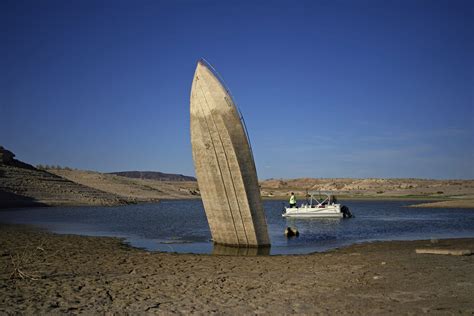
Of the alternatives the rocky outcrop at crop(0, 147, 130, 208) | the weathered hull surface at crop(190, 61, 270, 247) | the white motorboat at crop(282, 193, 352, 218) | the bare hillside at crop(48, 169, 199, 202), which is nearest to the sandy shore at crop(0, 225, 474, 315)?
the weathered hull surface at crop(190, 61, 270, 247)

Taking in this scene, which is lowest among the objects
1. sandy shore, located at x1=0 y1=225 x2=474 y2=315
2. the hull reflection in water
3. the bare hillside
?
the hull reflection in water

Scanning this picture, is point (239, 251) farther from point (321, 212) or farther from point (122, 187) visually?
point (122, 187)

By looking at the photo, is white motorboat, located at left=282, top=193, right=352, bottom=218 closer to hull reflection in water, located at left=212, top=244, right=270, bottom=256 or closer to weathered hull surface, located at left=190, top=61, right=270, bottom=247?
weathered hull surface, located at left=190, top=61, right=270, bottom=247

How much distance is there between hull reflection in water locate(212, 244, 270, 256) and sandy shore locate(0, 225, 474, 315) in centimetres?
204

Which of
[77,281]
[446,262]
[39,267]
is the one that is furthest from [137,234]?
[446,262]

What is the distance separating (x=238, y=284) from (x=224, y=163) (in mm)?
8076

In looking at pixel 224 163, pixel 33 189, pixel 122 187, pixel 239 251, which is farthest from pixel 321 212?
pixel 122 187

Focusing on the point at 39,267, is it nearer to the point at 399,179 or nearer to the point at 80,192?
the point at 80,192

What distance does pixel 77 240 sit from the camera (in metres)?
20.0

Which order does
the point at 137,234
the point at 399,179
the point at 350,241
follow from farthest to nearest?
the point at 399,179 → the point at 137,234 → the point at 350,241

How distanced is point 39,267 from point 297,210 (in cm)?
3095

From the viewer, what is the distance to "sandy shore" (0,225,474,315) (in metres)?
8.09

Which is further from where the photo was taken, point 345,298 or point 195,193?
point 195,193

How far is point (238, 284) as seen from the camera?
10234mm
